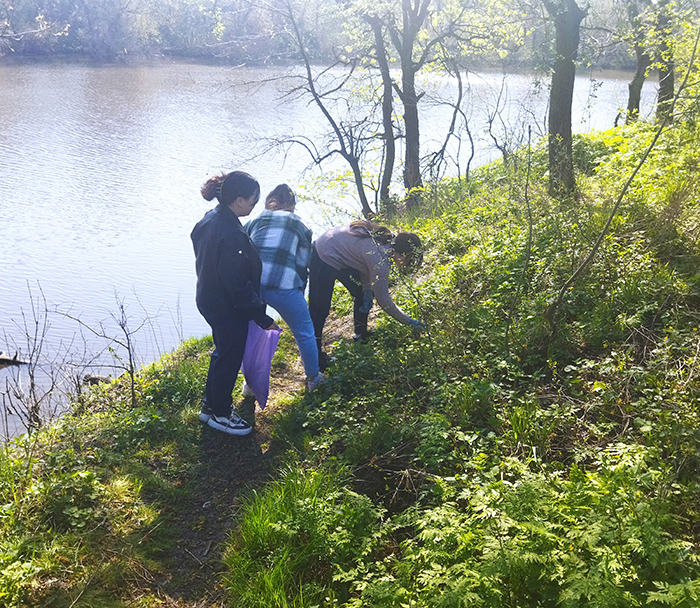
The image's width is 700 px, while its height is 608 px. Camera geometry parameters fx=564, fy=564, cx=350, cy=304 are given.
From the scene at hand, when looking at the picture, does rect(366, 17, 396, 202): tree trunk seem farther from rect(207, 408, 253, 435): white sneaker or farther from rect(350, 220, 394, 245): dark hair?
rect(207, 408, 253, 435): white sneaker

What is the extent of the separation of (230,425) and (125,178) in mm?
11977

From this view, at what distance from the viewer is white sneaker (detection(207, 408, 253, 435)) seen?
441cm

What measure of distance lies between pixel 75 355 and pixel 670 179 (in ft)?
24.6

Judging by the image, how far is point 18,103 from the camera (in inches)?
749

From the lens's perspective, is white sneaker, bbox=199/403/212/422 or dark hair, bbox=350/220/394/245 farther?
dark hair, bbox=350/220/394/245

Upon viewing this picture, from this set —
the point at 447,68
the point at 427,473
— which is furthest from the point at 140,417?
the point at 447,68

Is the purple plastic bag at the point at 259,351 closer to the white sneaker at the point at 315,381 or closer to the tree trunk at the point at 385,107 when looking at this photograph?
the white sneaker at the point at 315,381

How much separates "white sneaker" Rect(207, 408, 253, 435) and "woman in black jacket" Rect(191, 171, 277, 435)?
8.8 inches

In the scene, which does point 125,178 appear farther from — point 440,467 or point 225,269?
point 440,467

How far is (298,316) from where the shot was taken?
4.70 m

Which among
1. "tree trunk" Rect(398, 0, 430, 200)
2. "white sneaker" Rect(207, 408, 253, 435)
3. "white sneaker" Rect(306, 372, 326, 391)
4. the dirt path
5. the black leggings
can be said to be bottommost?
the dirt path

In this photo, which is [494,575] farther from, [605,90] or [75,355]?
[605,90]

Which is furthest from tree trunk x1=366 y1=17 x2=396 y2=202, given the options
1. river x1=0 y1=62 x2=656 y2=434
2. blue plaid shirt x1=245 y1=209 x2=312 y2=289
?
blue plaid shirt x1=245 y1=209 x2=312 y2=289

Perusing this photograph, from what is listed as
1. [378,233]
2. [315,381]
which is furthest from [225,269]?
[378,233]
